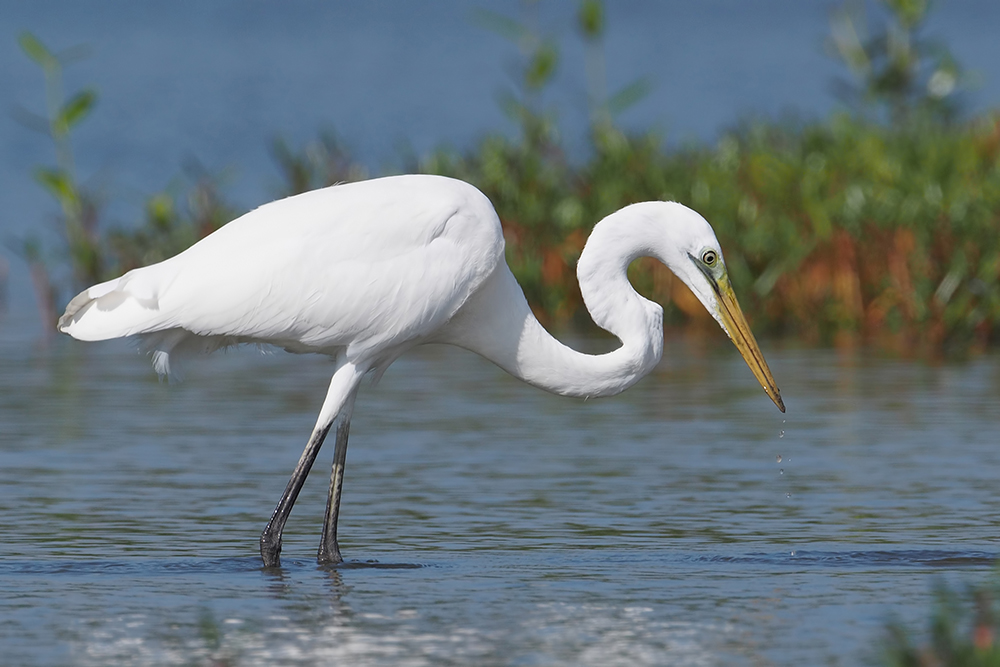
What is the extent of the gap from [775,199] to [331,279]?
823cm

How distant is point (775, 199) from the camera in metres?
15.2

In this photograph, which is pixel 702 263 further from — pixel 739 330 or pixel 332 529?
pixel 332 529

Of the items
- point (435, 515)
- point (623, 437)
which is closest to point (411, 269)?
point (435, 515)

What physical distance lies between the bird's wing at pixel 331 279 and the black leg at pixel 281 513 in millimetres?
409

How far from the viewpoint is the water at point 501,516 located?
6020 mm

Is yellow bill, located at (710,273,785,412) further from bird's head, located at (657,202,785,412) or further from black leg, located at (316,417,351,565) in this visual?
black leg, located at (316,417,351,565)

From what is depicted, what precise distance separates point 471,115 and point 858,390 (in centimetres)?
2969

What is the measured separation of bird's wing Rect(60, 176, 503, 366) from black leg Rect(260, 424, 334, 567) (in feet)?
1.34

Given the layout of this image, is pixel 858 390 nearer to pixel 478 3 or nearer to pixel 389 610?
pixel 389 610

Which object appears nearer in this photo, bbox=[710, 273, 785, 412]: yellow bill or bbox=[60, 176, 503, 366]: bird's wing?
bbox=[60, 176, 503, 366]: bird's wing

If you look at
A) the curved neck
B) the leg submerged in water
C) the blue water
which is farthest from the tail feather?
the blue water

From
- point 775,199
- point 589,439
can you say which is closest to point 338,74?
point 775,199

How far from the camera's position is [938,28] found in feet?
202

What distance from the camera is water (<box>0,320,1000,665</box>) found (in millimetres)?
6020
